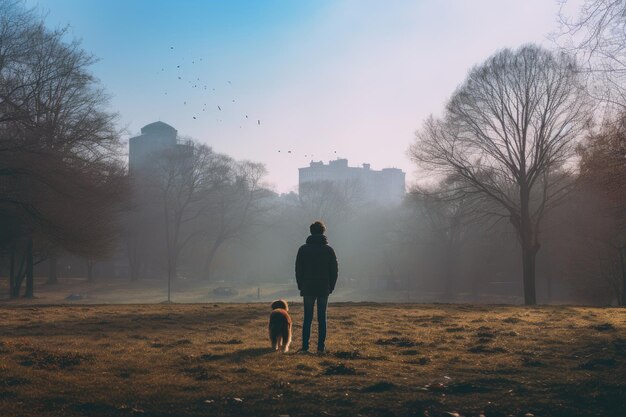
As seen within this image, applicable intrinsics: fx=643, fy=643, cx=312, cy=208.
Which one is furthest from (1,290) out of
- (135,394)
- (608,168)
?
(135,394)

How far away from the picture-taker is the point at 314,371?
9.30 m

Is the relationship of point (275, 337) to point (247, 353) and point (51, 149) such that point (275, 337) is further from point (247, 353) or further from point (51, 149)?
point (51, 149)

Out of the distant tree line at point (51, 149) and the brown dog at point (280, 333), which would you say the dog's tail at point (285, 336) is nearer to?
the brown dog at point (280, 333)

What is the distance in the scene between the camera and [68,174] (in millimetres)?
30000

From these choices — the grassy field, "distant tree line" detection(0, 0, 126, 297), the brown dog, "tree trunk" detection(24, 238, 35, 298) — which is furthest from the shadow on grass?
"tree trunk" detection(24, 238, 35, 298)

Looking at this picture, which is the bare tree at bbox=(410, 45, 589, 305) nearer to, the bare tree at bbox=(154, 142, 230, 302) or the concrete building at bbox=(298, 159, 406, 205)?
the bare tree at bbox=(154, 142, 230, 302)

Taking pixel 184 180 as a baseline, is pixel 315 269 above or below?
below

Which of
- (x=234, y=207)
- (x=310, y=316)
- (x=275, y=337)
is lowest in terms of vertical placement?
(x=275, y=337)

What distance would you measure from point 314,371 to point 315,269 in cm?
269

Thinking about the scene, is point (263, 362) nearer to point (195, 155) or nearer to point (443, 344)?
point (443, 344)

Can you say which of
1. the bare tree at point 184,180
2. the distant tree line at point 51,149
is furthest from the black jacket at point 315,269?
the bare tree at point 184,180

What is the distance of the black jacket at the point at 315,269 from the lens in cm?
1167

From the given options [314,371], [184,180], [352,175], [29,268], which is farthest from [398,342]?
[352,175]

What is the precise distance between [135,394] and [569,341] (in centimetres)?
916
